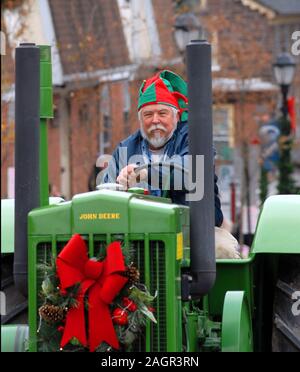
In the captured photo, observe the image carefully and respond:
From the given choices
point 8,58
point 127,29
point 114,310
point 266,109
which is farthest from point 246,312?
point 266,109

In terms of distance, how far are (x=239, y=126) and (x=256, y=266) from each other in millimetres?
23411

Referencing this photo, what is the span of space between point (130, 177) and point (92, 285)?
933mm

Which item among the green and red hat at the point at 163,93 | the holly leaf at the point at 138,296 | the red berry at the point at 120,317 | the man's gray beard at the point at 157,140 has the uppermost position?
the green and red hat at the point at 163,93

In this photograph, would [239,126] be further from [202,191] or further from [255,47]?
[202,191]

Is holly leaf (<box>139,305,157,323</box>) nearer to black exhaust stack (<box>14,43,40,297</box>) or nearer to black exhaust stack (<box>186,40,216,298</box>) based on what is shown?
black exhaust stack (<box>186,40,216,298</box>)

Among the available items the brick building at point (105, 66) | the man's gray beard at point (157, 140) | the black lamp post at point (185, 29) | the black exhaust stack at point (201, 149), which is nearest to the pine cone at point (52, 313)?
the black exhaust stack at point (201, 149)

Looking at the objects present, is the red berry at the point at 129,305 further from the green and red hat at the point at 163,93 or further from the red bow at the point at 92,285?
the green and red hat at the point at 163,93

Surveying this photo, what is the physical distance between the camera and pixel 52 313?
17.5ft

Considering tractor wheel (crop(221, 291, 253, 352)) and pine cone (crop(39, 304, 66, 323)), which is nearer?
pine cone (crop(39, 304, 66, 323))

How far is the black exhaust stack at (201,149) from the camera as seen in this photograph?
5.53 meters

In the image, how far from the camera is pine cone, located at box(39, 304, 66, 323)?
5328 mm

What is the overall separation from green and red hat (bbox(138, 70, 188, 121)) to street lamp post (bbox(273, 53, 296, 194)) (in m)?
16.2

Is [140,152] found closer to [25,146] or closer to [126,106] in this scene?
[25,146]

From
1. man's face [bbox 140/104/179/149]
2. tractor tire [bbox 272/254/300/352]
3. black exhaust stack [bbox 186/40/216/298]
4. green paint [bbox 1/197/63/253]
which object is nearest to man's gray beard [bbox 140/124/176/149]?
man's face [bbox 140/104/179/149]
